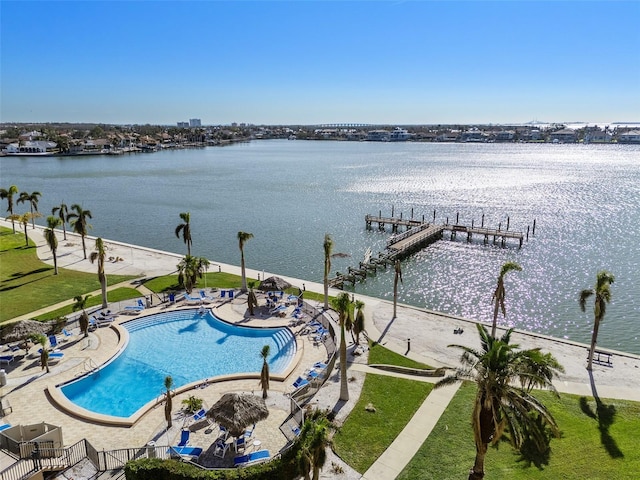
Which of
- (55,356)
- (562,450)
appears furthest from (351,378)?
(55,356)

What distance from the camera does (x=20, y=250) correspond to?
54.0 metres

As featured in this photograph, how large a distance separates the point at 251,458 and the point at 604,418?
17.8 m

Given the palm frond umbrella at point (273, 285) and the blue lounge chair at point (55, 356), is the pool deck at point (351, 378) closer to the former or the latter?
the blue lounge chair at point (55, 356)

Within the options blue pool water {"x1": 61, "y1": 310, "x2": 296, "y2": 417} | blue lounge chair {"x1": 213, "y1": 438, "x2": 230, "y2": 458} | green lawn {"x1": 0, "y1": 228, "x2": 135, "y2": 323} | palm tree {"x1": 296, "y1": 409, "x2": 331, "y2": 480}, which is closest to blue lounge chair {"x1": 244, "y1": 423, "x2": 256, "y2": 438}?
blue lounge chair {"x1": 213, "y1": 438, "x2": 230, "y2": 458}

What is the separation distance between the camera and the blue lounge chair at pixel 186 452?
1930 centimetres

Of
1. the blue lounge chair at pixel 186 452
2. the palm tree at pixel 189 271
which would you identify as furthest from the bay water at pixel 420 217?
the blue lounge chair at pixel 186 452

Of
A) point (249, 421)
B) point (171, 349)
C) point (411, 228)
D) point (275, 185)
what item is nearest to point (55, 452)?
point (249, 421)

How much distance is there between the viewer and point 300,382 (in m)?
25.8

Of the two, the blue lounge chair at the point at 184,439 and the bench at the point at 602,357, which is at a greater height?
the blue lounge chair at the point at 184,439

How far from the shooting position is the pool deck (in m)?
21.0

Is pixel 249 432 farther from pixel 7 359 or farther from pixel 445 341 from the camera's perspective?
pixel 7 359

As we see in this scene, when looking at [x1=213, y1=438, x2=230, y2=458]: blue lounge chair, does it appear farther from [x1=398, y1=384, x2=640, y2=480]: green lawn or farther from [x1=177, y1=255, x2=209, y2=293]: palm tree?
[x1=177, y1=255, x2=209, y2=293]: palm tree

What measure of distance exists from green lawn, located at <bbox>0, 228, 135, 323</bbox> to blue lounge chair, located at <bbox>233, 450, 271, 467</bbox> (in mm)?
25753

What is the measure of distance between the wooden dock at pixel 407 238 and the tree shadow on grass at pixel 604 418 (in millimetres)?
26356
